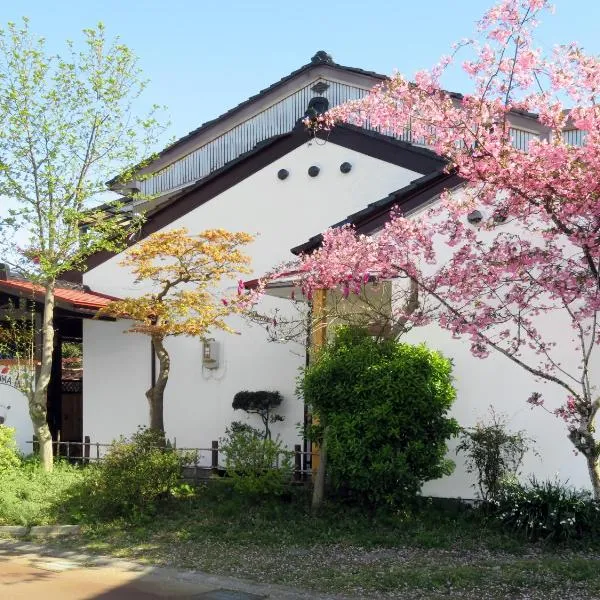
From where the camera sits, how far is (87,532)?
8.96 metres

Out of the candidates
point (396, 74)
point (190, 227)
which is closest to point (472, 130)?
point (396, 74)

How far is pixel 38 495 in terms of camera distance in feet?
33.4

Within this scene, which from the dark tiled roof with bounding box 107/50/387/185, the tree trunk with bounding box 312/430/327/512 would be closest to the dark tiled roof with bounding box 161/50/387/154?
the dark tiled roof with bounding box 107/50/387/185

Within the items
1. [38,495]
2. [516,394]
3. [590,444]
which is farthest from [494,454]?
[38,495]

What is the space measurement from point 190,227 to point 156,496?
6.30 metres

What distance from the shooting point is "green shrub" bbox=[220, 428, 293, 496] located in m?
9.68

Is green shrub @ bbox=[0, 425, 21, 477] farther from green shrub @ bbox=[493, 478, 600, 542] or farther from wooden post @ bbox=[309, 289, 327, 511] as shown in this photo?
green shrub @ bbox=[493, 478, 600, 542]

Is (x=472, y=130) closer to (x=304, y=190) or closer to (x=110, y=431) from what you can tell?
(x=304, y=190)

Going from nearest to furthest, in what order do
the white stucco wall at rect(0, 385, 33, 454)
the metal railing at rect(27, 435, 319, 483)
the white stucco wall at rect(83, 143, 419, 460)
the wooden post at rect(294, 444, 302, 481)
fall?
the metal railing at rect(27, 435, 319, 483)
the wooden post at rect(294, 444, 302, 481)
the white stucco wall at rect(83, 143, 419, 460)
the white stucco wall at rect(0, 385, 33, 454)

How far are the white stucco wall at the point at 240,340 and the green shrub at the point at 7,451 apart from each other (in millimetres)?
3362

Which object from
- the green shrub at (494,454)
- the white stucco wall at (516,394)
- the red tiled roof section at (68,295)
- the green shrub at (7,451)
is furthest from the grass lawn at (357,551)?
the red tiled roof section at (68,295)

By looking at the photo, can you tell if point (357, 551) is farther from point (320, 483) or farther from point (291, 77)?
point (291, 77)

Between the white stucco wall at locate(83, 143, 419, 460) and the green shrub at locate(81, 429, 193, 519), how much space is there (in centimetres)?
369

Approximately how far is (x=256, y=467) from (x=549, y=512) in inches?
150
